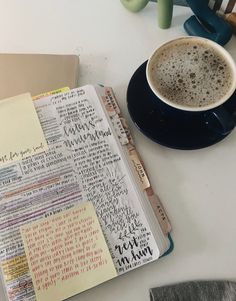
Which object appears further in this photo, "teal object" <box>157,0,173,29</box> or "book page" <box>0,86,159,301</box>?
"teal object" <box>157,0,173,29</box>

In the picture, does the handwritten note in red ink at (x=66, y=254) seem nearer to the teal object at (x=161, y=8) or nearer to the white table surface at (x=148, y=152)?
the white table surface at (x=148, y=152)

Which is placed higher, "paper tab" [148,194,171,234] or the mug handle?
the mug handle

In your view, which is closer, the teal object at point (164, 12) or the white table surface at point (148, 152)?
the white table surface at point (148, 152)

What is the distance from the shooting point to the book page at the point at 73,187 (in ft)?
1.54

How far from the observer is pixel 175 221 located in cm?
51

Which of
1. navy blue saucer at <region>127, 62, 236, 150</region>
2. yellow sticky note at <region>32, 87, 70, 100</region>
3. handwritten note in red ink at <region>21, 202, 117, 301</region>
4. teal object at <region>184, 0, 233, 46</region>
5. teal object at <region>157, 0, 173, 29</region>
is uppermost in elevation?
teal object at <region>157, 0, 173, 29</region>

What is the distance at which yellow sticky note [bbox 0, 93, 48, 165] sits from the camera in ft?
1.70

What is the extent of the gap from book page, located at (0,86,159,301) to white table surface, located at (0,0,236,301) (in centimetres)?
4

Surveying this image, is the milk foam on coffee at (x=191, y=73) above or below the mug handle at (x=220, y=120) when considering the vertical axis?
above

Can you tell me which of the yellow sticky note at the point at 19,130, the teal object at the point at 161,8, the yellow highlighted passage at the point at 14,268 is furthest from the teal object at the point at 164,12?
the yellow highlighted passage at the point at 14,268

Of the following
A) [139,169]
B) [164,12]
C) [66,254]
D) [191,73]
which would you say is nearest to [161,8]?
[164,12]

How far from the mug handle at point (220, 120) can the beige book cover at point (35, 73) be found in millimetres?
220

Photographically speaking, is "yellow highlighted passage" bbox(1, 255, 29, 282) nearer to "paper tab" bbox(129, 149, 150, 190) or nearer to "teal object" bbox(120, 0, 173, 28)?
"paper tab" bbox(129, 149, 150, 190)

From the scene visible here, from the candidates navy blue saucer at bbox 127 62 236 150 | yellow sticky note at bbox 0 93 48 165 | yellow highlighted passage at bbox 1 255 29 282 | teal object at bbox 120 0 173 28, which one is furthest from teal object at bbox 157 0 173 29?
yellow highlighted passage at bbox 1 255 29 282
